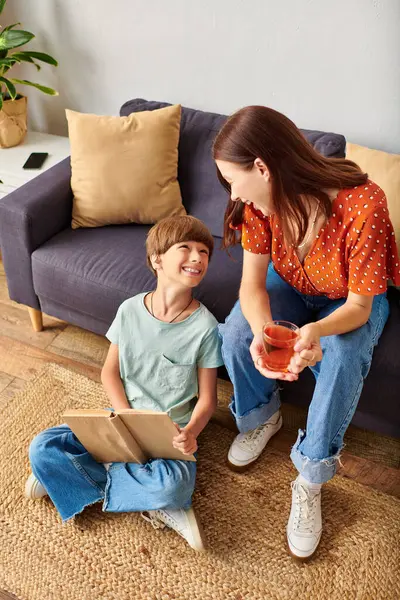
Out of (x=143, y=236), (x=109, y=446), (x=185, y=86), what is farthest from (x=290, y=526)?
(x=185, y=86)

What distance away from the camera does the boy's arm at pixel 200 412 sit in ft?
5.03

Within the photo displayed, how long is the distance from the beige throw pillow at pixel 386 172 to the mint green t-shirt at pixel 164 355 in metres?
0.64

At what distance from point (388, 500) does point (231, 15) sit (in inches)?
68.0

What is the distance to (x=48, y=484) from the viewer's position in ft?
5.25

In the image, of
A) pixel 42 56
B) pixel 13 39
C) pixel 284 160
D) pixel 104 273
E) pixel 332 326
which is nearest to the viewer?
pixel 284 160

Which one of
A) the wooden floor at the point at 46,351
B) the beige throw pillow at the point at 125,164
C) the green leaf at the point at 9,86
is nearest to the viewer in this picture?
the wooden floor at the point at 46,351

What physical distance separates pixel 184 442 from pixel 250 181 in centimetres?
69

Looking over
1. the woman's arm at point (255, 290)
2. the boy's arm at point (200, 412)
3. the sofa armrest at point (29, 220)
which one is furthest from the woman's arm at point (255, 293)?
the sofa armrest at point (29, 220)

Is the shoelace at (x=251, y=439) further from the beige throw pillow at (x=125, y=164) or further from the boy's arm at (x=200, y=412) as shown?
the beige throw pillow at (x=125, y=164)

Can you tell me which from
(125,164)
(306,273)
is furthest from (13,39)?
(306,273)

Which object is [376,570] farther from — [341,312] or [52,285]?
[52,285]

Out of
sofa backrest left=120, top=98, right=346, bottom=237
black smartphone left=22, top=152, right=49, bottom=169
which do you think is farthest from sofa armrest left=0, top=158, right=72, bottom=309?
sofa backrest left=120, top=98, right=346, bottom=237

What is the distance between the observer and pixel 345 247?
1.45 metres

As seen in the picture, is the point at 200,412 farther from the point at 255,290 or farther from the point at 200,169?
the point at 200,169
